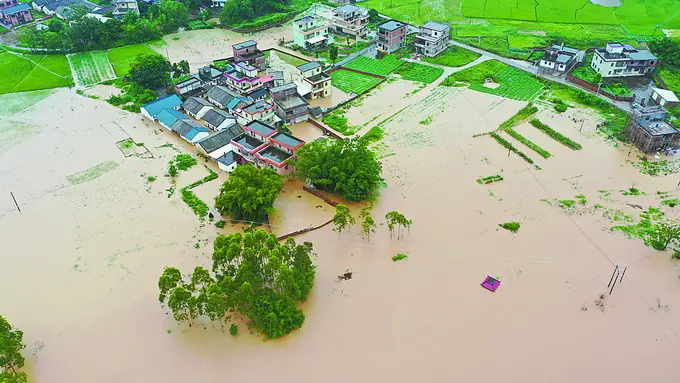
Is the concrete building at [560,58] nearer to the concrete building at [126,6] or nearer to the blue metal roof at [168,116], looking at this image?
the blue metal roof at [168,116]

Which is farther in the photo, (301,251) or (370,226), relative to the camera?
(370,226)

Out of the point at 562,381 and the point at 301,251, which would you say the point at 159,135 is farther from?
the point at 562,381

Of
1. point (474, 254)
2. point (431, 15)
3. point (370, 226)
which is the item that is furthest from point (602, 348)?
point (431, 15)

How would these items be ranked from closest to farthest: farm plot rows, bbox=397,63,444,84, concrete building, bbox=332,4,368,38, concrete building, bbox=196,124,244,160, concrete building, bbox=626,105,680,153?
concrete building, bbox=626,105,680,153 < concrete building, bbox=196,124,244,160 < farm plot rows, bbox=397,63,444,84 < concrete building, bbox=332,4,368,38

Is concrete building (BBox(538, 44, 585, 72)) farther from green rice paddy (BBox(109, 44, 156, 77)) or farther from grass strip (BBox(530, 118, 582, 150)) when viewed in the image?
green rice paddy (BBox(109, 44, 156, 77))

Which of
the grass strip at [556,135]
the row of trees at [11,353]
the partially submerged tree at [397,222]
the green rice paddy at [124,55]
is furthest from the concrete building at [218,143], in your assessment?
the grass strip at [556,135]

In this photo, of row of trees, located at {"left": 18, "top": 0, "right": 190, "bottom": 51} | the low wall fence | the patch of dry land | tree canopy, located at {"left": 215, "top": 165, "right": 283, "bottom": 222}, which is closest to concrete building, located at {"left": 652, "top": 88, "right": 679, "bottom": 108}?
the low wall fence

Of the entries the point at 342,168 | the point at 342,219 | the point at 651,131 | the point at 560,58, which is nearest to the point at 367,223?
the point at 342,219
